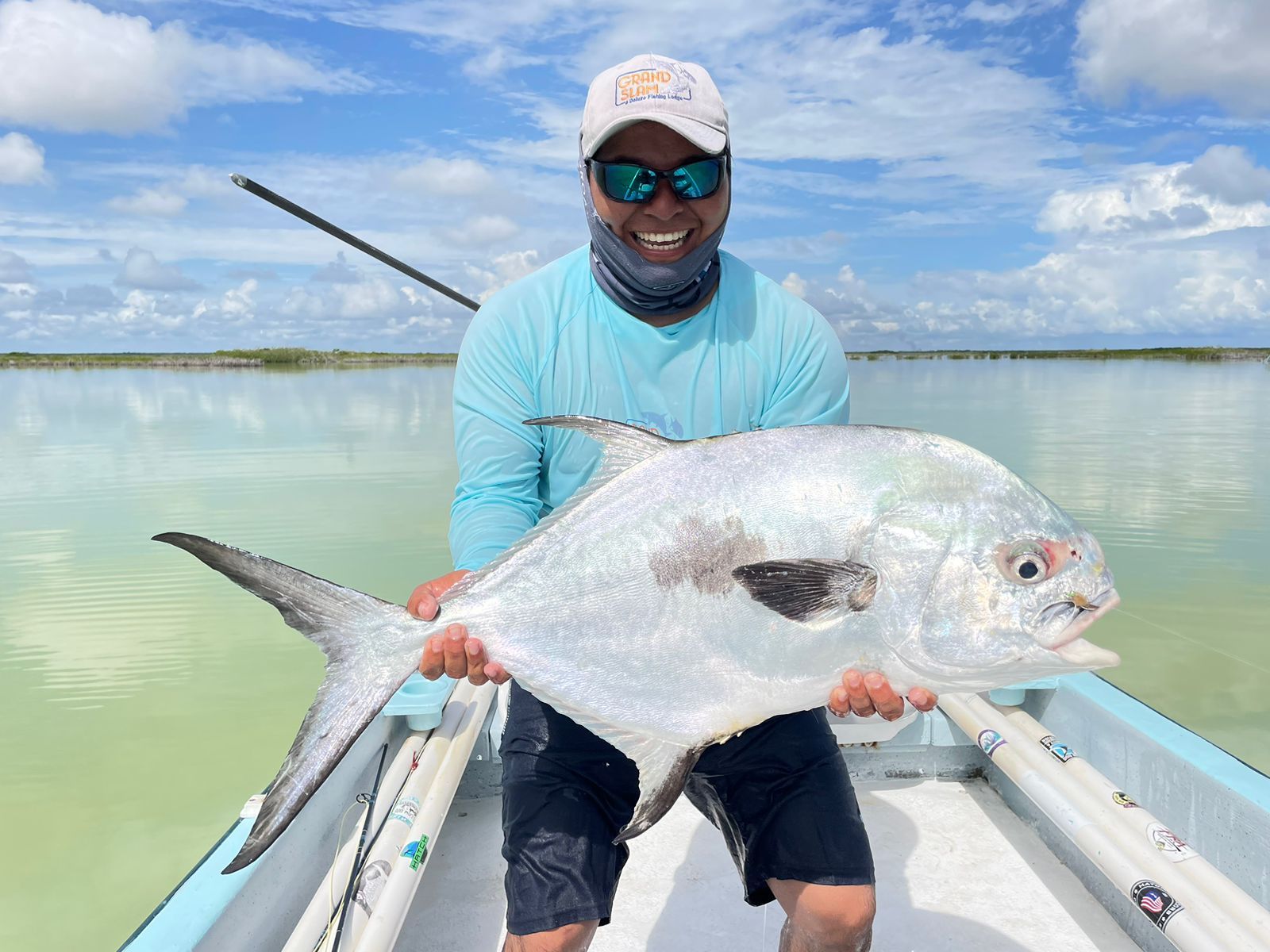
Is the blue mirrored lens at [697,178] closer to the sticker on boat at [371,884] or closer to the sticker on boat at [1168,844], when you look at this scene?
the sticker on boat at [371,884]

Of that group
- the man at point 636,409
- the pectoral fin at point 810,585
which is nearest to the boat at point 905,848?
the man at point 636,409

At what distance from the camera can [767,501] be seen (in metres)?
1.82

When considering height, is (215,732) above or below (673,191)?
below

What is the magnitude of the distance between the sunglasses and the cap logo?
16 cm

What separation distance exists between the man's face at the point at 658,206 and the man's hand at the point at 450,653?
109 centimetres

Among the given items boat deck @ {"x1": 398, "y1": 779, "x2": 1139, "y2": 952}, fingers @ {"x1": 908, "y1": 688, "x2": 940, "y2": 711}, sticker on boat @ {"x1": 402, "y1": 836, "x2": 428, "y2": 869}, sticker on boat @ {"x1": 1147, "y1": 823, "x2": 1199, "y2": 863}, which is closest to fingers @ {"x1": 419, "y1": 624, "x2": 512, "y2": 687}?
fingers @ {"x1": 908, "y1": 688, "x2": 940, "y2": 711}

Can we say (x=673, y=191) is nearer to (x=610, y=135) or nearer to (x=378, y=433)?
(x=610, y=135)

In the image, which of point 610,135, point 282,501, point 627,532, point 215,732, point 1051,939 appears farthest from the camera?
point 282,501

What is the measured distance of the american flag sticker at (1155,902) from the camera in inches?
87.1

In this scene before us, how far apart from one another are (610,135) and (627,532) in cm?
112

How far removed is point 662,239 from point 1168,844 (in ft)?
7.62

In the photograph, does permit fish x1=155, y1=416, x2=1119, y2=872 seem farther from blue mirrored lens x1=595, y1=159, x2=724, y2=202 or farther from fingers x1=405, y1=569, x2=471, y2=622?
blue mirrored lens x1=595, y1=159, x2=724, y2=202

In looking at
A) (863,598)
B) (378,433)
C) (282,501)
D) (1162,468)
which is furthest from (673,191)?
(378,433)

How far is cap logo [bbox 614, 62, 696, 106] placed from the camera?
2191 mm
